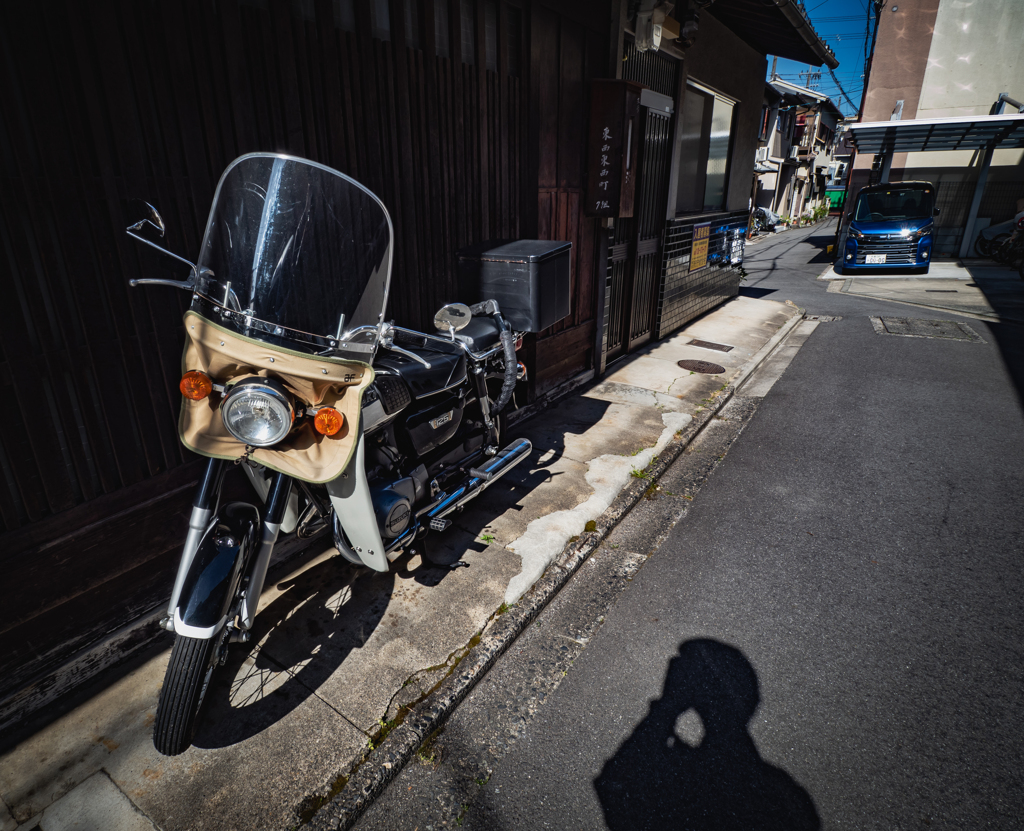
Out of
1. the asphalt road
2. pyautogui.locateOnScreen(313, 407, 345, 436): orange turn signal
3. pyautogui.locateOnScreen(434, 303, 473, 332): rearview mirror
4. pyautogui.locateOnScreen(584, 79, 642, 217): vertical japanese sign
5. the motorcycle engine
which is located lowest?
the asphalt road

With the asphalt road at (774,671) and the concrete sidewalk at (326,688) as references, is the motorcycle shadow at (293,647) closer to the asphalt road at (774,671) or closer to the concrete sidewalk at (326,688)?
the concrete sidewalk at (326,688)

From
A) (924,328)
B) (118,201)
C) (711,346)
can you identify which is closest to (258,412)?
(118,201)

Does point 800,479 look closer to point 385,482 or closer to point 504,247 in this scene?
point 504,247

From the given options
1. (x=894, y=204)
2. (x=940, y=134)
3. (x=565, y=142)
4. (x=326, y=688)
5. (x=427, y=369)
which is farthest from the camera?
(x=940, y=134)

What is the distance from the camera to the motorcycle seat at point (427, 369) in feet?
9.36

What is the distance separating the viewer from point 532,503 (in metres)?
4.09

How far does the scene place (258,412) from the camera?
1979mm

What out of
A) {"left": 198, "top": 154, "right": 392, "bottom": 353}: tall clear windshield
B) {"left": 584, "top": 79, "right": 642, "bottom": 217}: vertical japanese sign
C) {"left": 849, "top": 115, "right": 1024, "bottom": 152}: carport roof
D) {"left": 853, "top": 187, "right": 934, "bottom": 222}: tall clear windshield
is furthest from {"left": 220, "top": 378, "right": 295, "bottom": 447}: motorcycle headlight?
{"left": 849, "top": 115, "right": 1024, "bottom": 152}: carport roof

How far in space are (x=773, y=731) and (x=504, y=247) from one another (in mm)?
3386

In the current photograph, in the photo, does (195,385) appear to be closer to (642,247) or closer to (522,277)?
(522,277)

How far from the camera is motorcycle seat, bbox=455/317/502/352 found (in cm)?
351

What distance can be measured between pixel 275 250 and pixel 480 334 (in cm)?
170

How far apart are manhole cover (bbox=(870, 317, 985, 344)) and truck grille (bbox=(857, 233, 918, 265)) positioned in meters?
5.76

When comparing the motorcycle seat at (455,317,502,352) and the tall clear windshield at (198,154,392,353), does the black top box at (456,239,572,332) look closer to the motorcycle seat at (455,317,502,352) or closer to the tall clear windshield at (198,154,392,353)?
the motorcycle seat at (455,317,502,352)
